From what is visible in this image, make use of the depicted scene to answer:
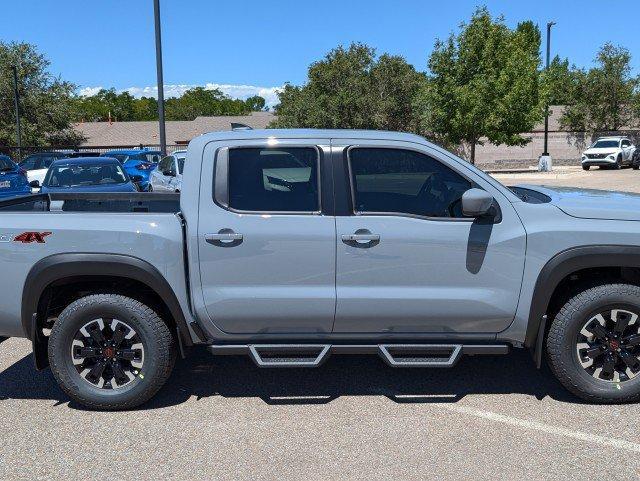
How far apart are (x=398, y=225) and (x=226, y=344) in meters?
1.40

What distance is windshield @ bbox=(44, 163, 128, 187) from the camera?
A: 12820 millimetres

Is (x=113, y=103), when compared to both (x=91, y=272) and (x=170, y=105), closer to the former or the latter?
(x=170, y=105)

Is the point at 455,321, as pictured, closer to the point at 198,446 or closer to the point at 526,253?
the point at 526,253

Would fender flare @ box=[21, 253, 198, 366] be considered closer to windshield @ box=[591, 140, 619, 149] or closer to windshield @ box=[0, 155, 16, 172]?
windshield @ box=[0, 155, 16, 172]

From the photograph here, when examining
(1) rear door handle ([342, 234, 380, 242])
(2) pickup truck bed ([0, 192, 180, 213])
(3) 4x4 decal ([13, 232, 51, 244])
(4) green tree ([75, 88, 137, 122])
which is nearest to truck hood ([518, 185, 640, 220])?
(1) rear door handle ([342, 234, 380, 242])

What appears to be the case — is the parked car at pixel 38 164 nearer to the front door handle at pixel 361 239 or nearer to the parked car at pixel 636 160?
the front door handle at pixel 361 239

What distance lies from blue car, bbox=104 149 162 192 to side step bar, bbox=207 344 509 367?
18261 mm

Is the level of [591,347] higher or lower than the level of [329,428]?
higher

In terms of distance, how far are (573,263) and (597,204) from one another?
550 millimetres

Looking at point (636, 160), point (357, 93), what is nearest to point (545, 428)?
point (636, 160)

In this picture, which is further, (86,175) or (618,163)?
(618,163)

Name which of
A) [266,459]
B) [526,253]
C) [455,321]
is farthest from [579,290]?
[266,459]

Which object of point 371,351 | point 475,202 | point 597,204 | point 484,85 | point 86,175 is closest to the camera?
point 475,202

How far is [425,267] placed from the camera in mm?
4391
